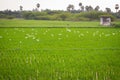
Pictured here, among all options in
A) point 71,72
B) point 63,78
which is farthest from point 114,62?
point 63,78

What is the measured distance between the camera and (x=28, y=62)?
424cm

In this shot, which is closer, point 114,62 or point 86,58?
point 114,62

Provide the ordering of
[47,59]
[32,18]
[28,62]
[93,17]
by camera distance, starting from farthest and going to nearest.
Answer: [32,18] < [93,17] < [47,59] < [28,62]

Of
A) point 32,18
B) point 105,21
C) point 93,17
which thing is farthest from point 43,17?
point 105,21

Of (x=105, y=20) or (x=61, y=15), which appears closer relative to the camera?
(x=105, y=20)

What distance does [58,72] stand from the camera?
11.8 feet

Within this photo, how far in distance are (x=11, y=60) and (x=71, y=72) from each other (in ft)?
4.23

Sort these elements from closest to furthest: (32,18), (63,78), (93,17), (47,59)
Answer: (63,78) < (47,59) < (93,17) < (32,18)

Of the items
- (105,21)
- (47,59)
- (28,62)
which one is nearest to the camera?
(28,62)

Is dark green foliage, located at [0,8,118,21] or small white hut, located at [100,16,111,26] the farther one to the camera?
dark green foliage, located at [0,8,118,21]

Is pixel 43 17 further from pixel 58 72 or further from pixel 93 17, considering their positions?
pixel 58 72

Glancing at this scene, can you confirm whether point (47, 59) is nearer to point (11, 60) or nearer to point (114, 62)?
point (11, 60)

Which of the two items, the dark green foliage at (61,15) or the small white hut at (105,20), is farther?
the dark green foliage at (61,15)

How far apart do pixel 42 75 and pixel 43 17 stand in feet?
81.8
